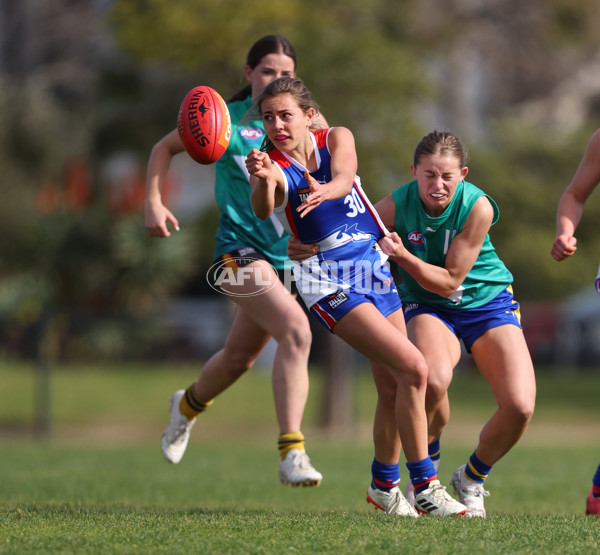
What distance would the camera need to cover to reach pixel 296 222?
202 inches

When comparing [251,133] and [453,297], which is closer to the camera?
[453,297]

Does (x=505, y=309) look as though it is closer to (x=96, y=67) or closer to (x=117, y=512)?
(x=117, y=512)

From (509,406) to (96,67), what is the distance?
64.5 feet

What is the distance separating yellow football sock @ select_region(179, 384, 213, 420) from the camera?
6.70m

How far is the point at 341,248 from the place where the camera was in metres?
5.12

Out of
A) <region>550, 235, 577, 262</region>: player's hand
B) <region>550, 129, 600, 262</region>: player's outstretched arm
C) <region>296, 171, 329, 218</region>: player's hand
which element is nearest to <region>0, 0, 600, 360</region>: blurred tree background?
<region>550, 129, 600, 262</region>: player's outstretched arm

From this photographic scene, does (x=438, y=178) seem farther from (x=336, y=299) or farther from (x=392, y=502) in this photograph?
(x=392, y=502)

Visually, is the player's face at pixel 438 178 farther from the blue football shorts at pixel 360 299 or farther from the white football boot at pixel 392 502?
the white football boot at pixel 392 502

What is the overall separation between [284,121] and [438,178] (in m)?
0.88

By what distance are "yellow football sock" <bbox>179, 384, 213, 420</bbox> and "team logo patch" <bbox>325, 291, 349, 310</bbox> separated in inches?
77.5

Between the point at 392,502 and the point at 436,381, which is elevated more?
the point at 436,381

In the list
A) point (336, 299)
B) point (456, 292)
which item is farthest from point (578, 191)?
point (336, 299)

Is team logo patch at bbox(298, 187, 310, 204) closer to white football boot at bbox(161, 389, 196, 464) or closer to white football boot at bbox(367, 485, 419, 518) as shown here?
white football boot at bbox(367, 485, 419, 518)

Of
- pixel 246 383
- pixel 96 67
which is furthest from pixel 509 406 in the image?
pixel 96 67
